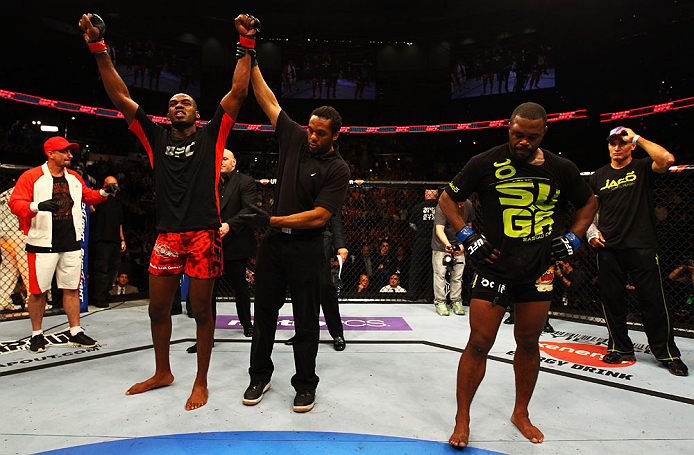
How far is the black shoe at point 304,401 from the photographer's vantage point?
2.29 m

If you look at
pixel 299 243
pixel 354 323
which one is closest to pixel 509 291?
pixel 299 243

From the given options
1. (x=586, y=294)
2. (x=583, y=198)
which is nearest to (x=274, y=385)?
(x=583, y=198)

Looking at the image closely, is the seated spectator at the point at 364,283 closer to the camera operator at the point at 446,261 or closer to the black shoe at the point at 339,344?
the camera operator at the point at 446,261

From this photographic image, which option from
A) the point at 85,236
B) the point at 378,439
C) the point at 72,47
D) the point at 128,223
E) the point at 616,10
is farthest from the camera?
the point at 72,47

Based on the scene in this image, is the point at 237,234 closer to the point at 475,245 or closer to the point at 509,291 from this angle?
the point at 475,245

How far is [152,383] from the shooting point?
2516 mm

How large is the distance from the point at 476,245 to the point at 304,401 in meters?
1.23

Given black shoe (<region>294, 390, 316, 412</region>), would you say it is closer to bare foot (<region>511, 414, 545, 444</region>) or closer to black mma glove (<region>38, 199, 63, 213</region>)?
bare foot (<region>511, 414, 545, 444</region>)

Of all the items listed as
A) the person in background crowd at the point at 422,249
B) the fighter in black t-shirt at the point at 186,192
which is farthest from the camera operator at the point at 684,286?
the fighter in black t-shirt at the point at 186,192

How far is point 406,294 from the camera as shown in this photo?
589cm

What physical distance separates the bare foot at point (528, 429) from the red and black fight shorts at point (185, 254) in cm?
178

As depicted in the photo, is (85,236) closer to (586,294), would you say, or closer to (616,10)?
(586,294)

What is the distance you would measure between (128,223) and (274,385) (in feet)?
24.0

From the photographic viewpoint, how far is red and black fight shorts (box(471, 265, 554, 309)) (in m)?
2.03
